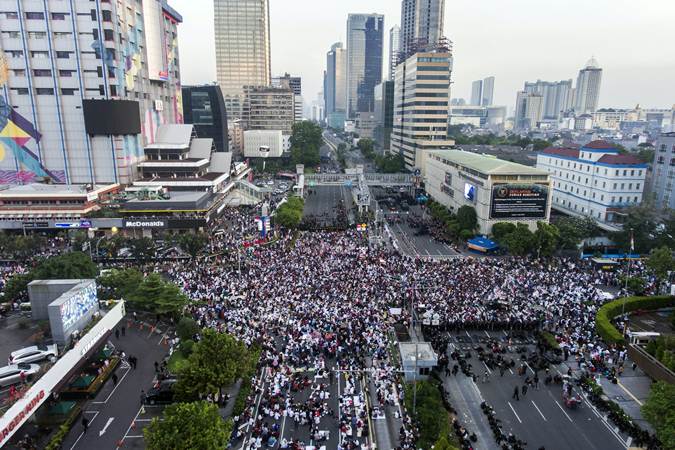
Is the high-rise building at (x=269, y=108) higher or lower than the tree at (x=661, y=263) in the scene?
higher

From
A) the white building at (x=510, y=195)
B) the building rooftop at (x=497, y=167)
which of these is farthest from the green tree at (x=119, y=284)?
the building rooftop at (x=497, y=167)

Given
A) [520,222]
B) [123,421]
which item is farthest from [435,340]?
[520,222]

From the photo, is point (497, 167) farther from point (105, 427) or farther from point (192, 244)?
point (105, 427)

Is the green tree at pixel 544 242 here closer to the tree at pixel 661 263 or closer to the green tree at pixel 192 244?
the tree at pixel 661 263

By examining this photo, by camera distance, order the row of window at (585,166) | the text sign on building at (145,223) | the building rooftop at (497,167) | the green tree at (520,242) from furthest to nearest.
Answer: the row of window at (585,166) < the text sign on building at (145,223) < the building rooftop at (497,167) < the green tree at (520,242)

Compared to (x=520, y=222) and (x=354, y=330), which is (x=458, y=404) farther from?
(x=520, y=222)

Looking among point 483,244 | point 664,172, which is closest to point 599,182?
point 664,172

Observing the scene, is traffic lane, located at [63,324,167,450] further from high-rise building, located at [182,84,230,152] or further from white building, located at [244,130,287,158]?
white building, located at [244,130,287,158]
